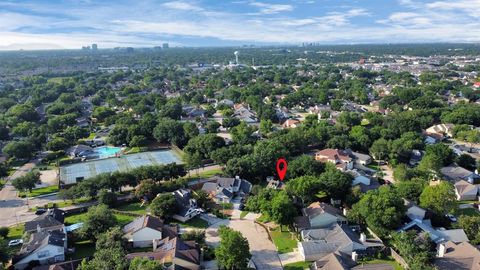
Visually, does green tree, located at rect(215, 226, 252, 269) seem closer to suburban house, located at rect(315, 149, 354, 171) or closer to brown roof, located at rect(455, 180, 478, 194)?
suburban house, located at rect(315, 149, 354, 171)

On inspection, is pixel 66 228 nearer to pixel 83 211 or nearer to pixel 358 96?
pixel 83 211

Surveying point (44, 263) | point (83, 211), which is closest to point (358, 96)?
point (83, 211)

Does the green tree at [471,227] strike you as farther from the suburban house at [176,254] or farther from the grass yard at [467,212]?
the suburban house at [176,254]

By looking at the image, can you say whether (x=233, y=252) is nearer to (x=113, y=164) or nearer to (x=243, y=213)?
(x=243, y=213)

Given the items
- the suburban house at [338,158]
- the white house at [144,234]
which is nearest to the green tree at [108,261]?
the white house at [144,234]

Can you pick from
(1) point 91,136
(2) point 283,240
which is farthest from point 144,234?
(1) point 91,136
